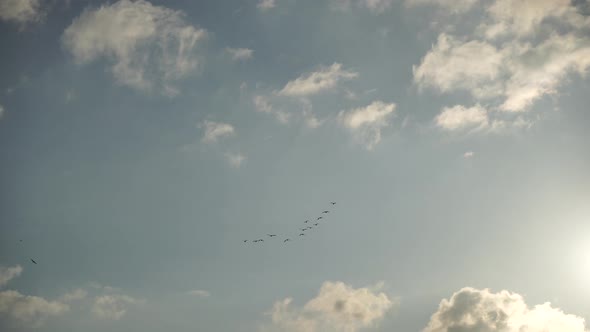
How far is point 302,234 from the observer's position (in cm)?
18525

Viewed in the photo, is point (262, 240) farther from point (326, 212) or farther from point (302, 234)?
point (326, 212)

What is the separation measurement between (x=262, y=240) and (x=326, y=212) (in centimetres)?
3922

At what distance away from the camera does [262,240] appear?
189 meters

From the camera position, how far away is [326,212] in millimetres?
184000

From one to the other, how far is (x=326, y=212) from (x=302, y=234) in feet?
58.7

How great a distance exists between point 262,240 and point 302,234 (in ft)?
75.4

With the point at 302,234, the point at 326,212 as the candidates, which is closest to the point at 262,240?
the point at 302,234
